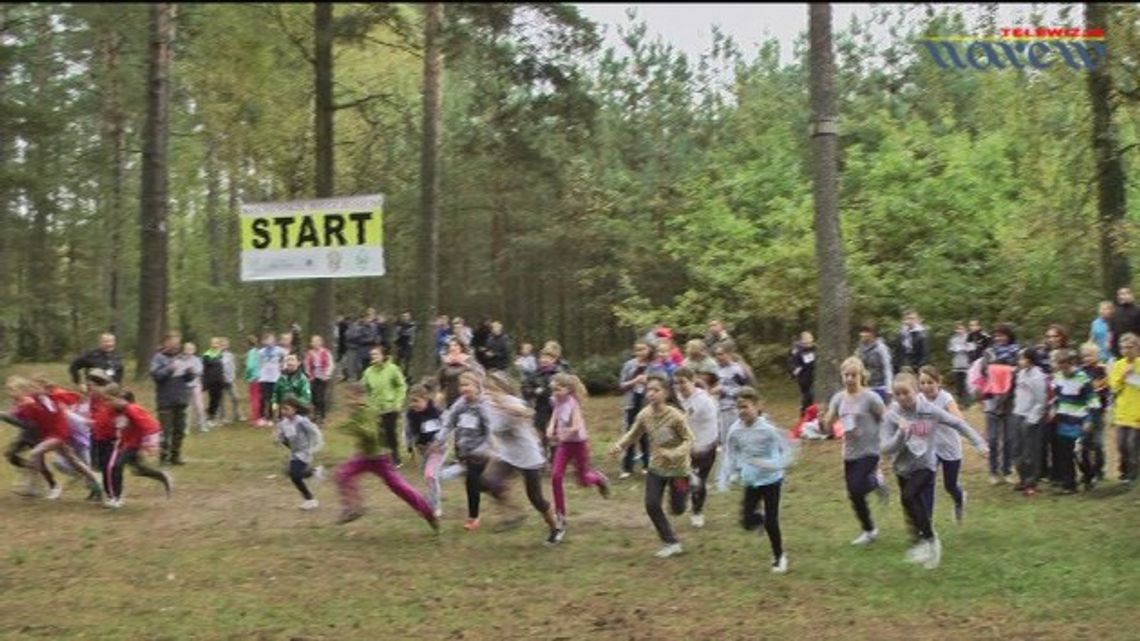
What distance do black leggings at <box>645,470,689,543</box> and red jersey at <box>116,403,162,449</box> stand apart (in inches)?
240

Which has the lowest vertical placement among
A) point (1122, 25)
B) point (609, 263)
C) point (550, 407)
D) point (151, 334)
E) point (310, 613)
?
point (310, 613)

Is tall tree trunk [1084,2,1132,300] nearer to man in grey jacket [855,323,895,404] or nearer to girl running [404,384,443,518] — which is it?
man in grey jacket [855,323,895,404]

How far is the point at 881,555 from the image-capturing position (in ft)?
34.0

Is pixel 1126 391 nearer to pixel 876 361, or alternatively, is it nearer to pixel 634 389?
pixel 876 361

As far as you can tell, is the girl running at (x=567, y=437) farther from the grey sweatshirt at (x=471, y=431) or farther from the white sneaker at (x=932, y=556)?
the white sneaker at (x=932, y=556)

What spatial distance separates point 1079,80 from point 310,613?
12.9 meters

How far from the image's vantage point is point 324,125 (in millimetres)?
14328

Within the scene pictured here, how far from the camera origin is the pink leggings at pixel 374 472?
1104 centimetres

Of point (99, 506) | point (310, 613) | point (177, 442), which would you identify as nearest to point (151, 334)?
point (177, 442)

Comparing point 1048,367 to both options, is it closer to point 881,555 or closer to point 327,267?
point 881,555

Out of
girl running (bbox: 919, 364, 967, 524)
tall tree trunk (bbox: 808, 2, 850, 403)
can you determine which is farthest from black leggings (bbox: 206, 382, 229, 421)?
girl running (bbox: 919, 364, 967, 524)

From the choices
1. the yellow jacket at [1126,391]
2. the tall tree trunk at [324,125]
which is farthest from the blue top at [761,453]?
the tall tree trunk at [324,125]

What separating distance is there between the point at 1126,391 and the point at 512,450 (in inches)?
266

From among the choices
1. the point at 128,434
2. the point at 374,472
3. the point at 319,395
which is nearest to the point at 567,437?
the point at 374,472
